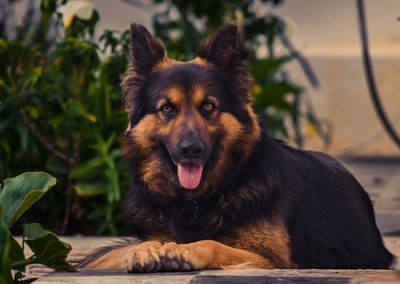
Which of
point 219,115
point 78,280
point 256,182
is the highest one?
point 219,115

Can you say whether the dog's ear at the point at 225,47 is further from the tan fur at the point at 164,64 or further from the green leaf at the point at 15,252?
the green leaf at the point at 15,252

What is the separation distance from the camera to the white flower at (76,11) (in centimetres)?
752

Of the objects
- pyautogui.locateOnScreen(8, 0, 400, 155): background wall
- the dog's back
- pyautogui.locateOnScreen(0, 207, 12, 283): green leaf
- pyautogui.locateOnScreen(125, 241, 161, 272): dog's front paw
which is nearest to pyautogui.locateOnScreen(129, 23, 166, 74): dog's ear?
the dog's back

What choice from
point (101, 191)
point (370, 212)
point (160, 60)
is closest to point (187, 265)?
point (160, 60)

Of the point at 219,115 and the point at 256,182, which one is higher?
the point at 219,115

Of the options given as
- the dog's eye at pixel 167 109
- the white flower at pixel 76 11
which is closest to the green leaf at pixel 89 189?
the white flower at pixel 76 11

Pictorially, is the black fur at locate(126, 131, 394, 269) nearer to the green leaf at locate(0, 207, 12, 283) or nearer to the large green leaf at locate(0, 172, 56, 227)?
the large green leaf at locate(0, 172, 56, 227)

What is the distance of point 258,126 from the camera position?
5250mm

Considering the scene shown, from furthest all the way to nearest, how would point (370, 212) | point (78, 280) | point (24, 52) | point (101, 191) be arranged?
point (24, 52), point (101, 191), point (370, 212), point (78, 280)

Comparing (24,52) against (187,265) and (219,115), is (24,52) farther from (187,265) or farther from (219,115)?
(187,265)

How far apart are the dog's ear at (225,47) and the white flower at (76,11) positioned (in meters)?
2.42

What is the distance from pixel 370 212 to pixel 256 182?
905 millimetres

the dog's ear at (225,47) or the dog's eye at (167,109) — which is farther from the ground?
the dog's ear at (225,47)

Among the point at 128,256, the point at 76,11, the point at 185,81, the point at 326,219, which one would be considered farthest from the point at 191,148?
the point at 76,11
